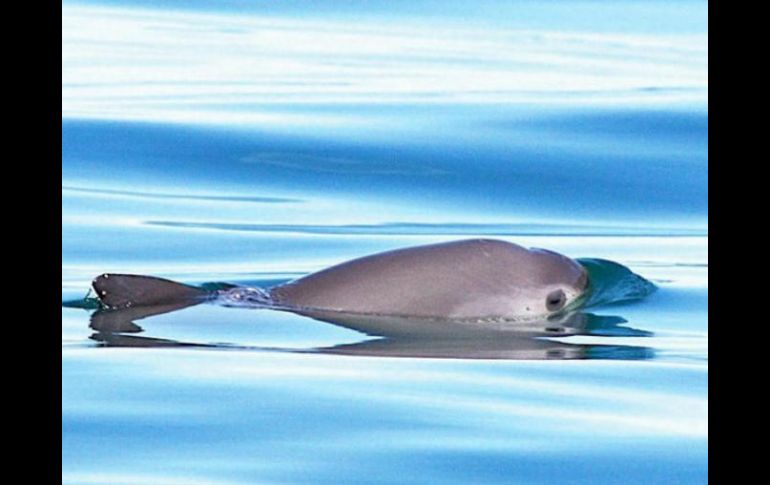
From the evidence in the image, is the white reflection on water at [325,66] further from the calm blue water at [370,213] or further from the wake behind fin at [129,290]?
the wake behind fin at [129,290]

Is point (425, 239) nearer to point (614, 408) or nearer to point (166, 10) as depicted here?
point (614, 408)

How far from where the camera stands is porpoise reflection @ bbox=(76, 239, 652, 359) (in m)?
7.64

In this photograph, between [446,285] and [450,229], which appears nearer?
[446,285]

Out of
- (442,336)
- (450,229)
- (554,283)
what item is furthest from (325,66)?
(442,336)

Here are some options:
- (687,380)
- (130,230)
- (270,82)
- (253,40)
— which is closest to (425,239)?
(130,230)

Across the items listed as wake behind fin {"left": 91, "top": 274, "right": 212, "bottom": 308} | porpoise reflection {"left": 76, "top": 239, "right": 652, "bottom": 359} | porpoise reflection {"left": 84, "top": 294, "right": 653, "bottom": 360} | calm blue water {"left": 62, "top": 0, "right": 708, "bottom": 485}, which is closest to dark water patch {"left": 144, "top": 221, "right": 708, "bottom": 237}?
calm blue water {"left": 62, "top": 0, "right": 708, "bottom": 485}

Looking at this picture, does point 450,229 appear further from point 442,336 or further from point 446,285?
point 442,336

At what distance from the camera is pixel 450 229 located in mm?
11875

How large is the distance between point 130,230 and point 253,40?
959cm

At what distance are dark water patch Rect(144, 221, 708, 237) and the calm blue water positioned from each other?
0.12 ft

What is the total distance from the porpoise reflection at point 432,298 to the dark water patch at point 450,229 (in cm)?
284

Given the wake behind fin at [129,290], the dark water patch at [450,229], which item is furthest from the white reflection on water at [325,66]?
the wake behind fin at [129,290]

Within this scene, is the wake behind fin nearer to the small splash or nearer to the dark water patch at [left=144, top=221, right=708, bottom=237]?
the small splash

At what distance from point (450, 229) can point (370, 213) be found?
618 millimetres
